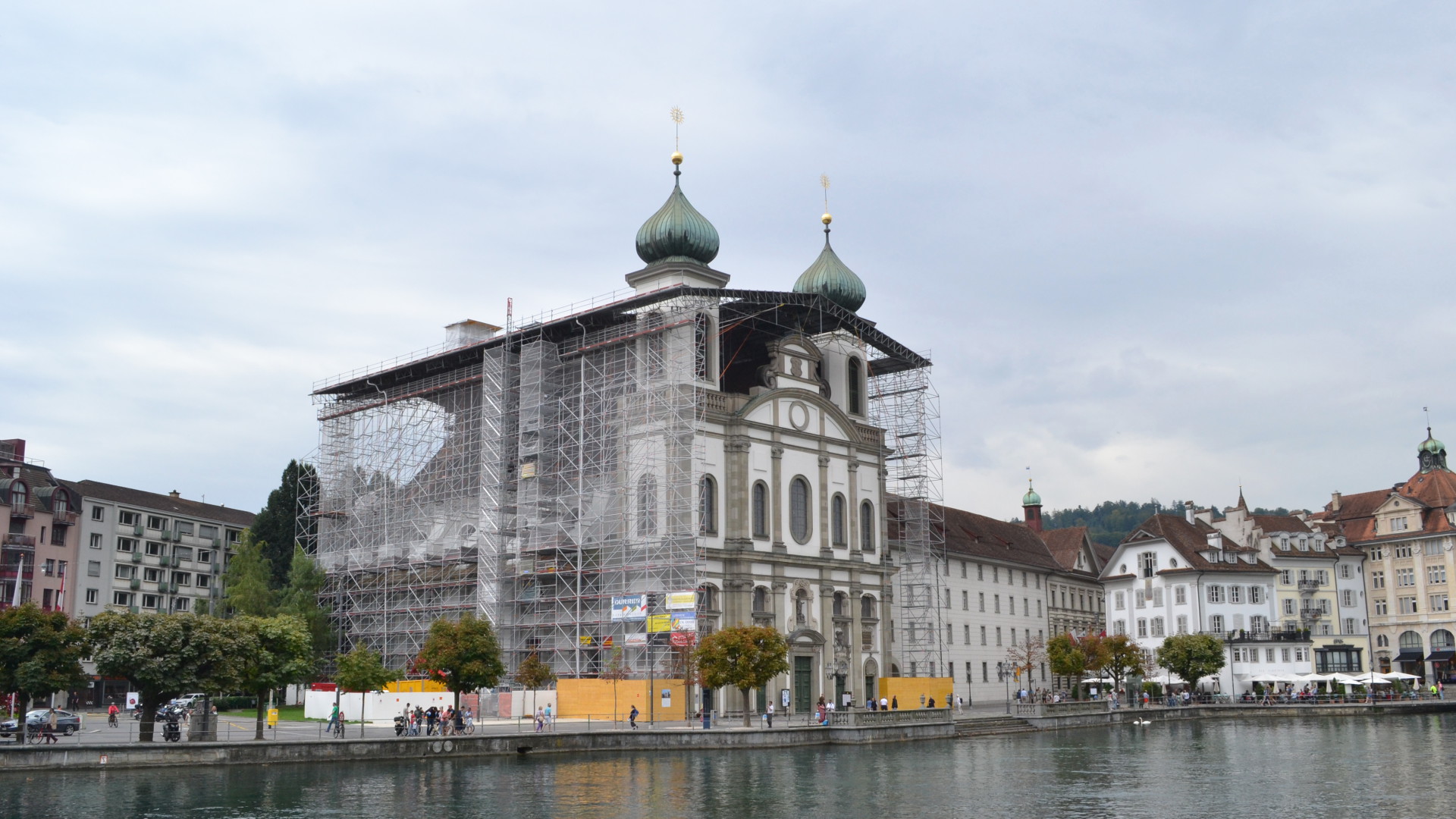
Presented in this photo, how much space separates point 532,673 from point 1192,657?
44670 millimetres

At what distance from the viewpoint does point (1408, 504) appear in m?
105

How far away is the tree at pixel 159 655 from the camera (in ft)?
161

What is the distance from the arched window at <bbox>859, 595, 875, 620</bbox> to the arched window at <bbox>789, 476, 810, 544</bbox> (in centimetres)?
584

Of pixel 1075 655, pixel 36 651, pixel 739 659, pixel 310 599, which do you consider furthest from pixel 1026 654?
pixel 36 651

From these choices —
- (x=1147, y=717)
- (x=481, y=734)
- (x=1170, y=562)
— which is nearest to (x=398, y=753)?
(x=481, y=734)

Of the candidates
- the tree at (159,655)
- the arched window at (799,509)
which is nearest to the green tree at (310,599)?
the arched window at (799,509)

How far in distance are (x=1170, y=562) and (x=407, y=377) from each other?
5351 centimetres

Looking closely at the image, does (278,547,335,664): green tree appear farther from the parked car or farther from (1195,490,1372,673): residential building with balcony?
(1195,490,1372,673): residential building with balcony

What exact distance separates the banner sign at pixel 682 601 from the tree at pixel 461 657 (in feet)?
26.9

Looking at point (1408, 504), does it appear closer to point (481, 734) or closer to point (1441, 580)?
point (1441, 580)

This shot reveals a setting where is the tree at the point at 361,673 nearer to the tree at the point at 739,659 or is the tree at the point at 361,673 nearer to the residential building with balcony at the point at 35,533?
the tree at the point at 739,659

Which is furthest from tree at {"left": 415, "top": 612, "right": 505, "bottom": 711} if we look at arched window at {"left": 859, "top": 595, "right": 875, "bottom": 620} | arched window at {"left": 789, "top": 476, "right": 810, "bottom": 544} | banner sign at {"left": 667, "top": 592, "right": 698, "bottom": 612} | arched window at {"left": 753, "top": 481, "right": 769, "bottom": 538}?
arched window at {"left": 859, "top": 595, "right": 875, "bottom": 620}

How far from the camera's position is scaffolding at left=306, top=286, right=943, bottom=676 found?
67.4m

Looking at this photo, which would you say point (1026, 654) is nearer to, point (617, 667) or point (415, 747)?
point (617, 667)
